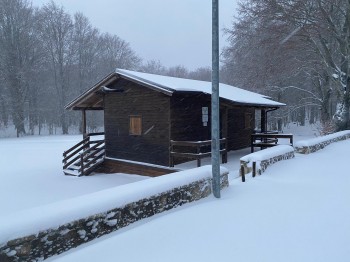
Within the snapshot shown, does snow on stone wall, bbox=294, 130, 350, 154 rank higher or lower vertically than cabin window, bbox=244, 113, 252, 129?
lower

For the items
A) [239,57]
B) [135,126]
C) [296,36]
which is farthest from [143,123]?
[239,57]

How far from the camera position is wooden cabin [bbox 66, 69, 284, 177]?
43.9 ft

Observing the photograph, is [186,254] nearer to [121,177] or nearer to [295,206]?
[295,206]

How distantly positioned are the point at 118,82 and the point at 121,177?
194 inches

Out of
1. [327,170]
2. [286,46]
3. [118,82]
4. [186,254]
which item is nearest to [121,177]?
[118,82]

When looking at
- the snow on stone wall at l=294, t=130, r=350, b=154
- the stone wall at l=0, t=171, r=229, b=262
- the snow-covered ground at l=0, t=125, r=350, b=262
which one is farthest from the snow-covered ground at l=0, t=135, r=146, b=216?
the snow on stone wall at l=294, t=130, r=350, b=154

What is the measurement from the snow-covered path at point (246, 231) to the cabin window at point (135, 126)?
8.14 meters

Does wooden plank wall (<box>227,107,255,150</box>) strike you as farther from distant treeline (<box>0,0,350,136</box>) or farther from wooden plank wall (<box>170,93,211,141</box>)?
distant treeline (<box>0,0,350,136</box>)

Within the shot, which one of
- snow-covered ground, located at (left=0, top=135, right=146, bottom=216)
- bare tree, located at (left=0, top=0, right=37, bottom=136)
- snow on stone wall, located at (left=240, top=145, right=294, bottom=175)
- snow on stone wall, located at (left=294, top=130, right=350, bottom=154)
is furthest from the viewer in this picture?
bare tree, located at (left=0, top=0, right=37, bottom=136)

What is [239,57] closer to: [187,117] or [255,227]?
[187,117]

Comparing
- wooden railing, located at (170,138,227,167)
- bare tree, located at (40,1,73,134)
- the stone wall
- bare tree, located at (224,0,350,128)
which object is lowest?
the stone wall

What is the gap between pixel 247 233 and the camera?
4715 mm

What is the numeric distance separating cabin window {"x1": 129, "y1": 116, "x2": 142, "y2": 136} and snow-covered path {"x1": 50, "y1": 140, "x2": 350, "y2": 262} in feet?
26.7

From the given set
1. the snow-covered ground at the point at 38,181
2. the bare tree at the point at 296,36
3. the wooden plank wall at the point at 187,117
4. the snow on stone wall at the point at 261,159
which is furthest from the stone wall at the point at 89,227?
the bare tree at the point at 296,36
